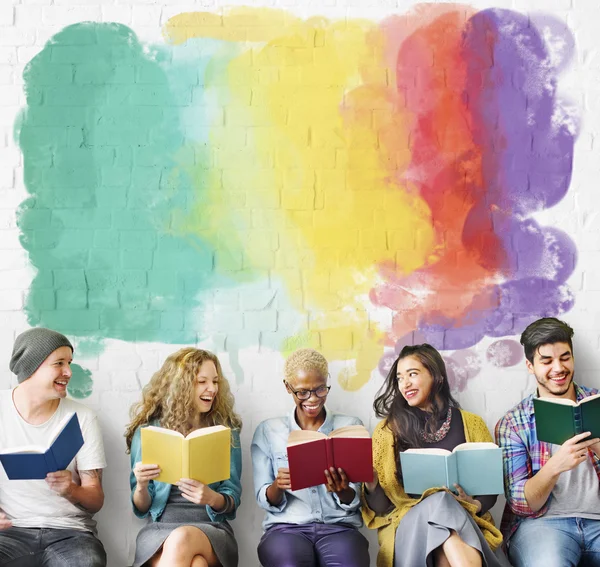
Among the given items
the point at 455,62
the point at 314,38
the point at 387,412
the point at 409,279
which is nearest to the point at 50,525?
the point at 387,412

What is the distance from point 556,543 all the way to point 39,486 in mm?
2029

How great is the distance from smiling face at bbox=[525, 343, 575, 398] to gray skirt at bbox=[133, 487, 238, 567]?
1436 millimetres

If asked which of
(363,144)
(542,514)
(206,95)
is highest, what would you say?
(206,95)

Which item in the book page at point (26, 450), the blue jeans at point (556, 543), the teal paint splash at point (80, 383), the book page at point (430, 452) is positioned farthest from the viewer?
the teal paint splash at point (80, 383)

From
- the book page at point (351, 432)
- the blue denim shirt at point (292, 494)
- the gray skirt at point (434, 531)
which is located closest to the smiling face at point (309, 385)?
the blue denim shirt at point (292, 494)

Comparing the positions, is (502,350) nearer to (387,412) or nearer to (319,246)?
(387,412)

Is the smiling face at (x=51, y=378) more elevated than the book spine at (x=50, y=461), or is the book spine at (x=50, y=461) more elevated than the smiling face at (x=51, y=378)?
the smiling face at (x=51, y=378)

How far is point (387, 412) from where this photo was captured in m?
3.50

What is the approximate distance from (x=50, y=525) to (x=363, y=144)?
6.89ft

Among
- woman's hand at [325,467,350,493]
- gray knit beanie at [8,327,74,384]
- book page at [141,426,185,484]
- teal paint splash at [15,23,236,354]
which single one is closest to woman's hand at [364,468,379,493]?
woman's hand at [325,467,350,493]

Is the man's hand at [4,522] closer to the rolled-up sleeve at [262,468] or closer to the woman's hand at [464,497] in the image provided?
A: the rolled-up sleeve at [262,468]

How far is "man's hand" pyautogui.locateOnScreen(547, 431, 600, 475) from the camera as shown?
293 centimetres

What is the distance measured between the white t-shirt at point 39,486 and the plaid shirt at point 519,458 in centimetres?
165

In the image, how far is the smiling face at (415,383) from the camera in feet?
10.8
